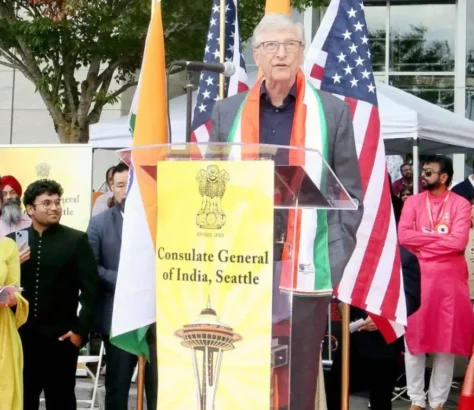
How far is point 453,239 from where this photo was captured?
9125 millimetres

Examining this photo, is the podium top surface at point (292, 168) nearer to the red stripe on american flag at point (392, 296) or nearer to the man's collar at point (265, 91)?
the man's collar at point (265, 91)

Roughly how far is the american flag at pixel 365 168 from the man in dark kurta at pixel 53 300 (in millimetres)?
2015

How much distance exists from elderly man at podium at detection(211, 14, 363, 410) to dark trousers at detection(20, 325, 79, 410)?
2851 millimetres

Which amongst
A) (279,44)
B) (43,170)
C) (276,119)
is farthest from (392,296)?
(43,170)

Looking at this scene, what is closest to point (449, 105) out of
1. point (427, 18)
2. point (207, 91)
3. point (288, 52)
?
point (427, 18)

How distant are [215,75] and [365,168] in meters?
2.96

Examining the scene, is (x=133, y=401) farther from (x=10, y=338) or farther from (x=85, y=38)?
(x=85, y=38)

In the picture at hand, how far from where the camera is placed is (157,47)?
6918mm

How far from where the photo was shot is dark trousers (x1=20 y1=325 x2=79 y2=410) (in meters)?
7.44

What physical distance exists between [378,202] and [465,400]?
140cm

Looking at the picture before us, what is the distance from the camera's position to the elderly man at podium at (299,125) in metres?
4.63

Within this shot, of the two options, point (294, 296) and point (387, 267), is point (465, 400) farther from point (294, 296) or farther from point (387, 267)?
point (294, 296)

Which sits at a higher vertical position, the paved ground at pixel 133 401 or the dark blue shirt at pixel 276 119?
the dark blue shirt at pixel 276 119

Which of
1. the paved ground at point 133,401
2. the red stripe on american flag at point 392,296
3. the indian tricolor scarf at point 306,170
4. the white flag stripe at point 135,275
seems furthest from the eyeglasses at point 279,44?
the paved ground at point 133,401
